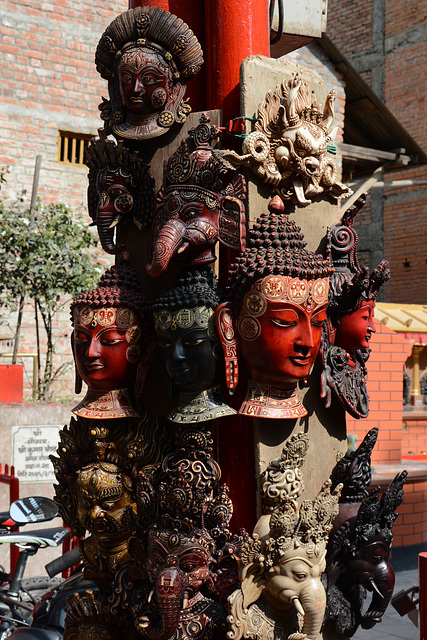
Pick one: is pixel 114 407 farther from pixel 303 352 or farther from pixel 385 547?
pixel 385 547

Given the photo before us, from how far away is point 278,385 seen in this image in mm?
2080

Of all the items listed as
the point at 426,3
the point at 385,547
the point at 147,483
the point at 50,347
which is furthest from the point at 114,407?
the point at 426,3

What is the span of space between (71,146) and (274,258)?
27.7ft

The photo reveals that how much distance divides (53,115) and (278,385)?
8353 millimetres

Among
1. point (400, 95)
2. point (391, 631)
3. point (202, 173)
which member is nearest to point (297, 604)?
point (202, 173)

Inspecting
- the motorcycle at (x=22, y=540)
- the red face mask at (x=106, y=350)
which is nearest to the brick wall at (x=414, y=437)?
the motorcycle at (x=22, y=540)

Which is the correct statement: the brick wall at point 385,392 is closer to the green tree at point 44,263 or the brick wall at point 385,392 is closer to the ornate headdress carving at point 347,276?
the green tree at point 44,263

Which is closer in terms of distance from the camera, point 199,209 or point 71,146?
point 199,209

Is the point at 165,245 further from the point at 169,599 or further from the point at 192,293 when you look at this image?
the point at 169,599

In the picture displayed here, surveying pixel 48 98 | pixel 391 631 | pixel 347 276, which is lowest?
pixel 391 631

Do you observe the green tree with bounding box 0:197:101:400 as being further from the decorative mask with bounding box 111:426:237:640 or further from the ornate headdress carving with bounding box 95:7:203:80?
the decorative mask with bounding box 111:426:237:640

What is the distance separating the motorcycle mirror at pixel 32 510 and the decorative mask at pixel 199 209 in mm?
2239

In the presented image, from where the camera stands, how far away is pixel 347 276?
2.36m

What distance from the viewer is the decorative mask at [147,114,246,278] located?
2.13m
